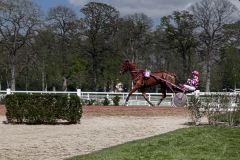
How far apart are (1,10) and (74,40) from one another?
957 centimetres

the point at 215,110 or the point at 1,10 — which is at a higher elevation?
the point at 1,10

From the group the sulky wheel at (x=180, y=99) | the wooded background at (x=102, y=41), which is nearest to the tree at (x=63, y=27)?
the wooded background at (x=102, y=41)

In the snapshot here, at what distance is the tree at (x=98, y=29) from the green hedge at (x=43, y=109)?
31.1m

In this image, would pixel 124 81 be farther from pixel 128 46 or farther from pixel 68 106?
pixel 68 106

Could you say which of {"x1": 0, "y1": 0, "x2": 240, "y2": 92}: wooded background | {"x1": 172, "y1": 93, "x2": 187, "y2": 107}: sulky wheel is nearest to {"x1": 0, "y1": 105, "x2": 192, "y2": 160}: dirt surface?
{"x1": 172, "y1": 93, "x2": 187, "y2": 107}: sulky wheel

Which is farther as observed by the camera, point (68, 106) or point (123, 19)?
point (123, 19)

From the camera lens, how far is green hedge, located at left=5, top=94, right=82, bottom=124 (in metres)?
14.0

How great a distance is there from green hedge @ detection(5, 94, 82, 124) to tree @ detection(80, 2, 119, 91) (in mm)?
31070

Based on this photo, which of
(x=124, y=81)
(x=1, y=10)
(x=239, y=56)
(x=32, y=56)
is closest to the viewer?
(x=1, y=10)

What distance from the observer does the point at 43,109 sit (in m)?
14.1

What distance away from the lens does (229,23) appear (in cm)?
4081

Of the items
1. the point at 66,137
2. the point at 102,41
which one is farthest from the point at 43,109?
the point at 102,41

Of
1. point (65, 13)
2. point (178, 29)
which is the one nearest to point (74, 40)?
point (65, 13)

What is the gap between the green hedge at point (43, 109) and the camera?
45.9 ft
